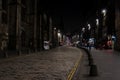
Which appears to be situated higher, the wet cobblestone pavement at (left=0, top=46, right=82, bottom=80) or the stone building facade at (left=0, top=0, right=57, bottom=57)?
the stone building facade at (left=0, top=0, right=57, bottom=57)

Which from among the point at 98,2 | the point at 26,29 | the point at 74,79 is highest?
the point at 98,2

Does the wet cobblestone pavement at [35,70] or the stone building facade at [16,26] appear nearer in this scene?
the wet cobblestone pavement at [35,70]

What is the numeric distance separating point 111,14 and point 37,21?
75.1 feet

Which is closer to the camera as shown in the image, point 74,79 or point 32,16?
point 74,79

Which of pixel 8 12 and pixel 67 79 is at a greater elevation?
pixel 8 12

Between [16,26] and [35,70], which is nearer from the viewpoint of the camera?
[35,70]

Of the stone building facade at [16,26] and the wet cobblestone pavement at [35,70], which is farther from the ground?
the stone building facade at [16,26]

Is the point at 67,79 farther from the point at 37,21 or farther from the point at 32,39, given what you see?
the point at 37,21

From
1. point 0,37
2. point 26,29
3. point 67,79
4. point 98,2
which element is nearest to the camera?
point 67,79

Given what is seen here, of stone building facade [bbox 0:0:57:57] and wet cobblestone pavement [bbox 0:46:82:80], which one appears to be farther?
stone building facade [bbox 0:0:57:57]

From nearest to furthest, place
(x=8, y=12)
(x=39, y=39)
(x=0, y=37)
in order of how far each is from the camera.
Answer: (x=0, y=37), (x=8, y=12), (x=39, y=39)

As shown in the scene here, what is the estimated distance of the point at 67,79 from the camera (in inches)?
689

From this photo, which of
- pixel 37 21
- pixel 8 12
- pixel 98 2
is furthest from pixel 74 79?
pixel 98 2

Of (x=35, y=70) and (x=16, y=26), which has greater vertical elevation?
(x=16, y=26)
